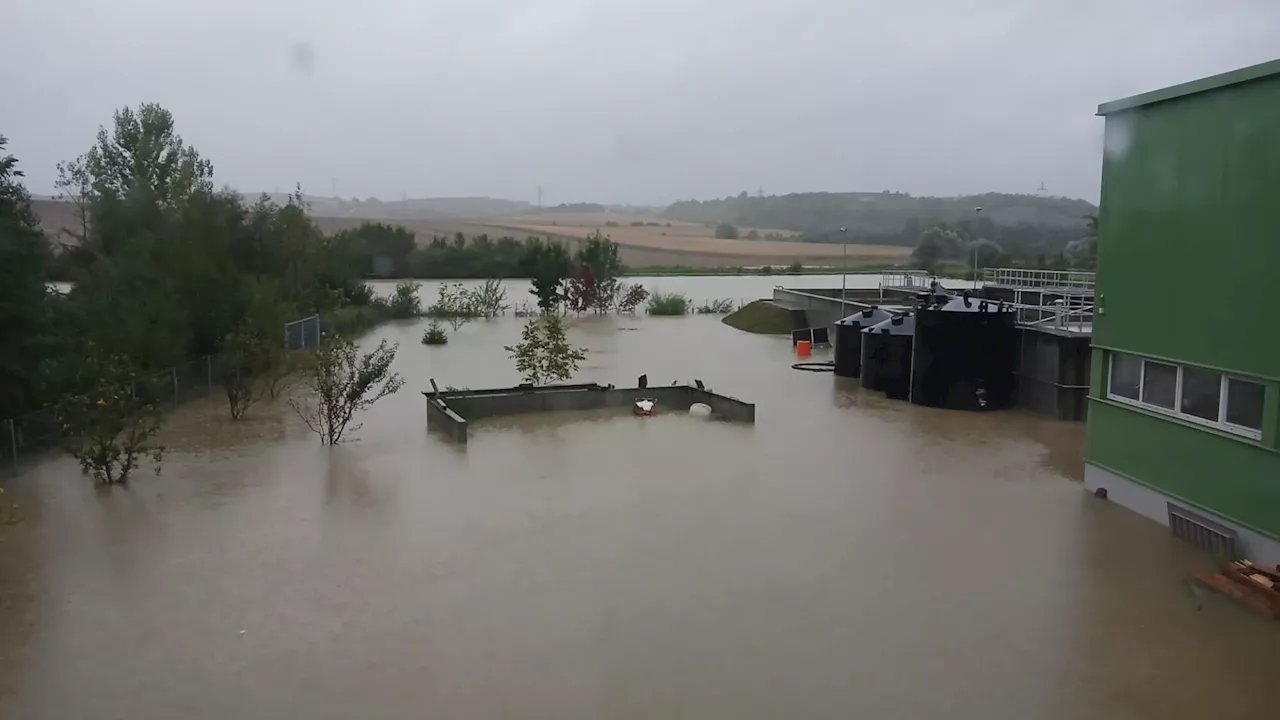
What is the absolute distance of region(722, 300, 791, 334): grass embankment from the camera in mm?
29531

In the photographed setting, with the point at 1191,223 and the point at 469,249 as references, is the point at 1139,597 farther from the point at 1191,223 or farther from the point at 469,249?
the point at 469,249

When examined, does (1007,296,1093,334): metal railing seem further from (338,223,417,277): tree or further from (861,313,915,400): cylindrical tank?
(338,223,417,277): tree

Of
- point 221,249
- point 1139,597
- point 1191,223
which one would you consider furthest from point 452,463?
point 221,249

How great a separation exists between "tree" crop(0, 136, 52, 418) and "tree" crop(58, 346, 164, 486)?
0.51 metres

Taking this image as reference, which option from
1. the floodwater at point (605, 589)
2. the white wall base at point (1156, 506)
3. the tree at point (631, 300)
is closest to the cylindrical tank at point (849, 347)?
the floodwater at point (605, 589)

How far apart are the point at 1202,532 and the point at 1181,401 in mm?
1204

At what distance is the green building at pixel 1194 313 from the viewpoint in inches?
306

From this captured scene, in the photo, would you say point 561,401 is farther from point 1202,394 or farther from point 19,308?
point 1202,394

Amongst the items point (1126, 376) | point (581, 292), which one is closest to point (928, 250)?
point (581, 292)

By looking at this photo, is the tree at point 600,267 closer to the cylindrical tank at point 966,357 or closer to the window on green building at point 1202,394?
the cylindrical tank at point 966,357

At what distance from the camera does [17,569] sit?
299 inches

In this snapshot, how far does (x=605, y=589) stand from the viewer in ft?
23.3

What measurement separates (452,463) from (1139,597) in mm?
7137

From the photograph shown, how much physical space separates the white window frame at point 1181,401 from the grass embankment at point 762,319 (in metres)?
19.4
